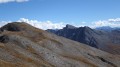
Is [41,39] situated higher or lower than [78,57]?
higher

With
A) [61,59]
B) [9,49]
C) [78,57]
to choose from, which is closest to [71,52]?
[78,57]

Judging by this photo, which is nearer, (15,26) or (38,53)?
(38,53)

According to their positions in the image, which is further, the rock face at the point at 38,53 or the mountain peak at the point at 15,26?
the mountain peak at the point at 15,26

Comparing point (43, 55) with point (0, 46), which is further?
point (43, 55)

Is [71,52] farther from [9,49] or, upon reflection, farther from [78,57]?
[9,49]

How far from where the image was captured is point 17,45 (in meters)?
103

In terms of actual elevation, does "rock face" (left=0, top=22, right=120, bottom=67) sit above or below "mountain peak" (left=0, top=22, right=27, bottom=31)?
below

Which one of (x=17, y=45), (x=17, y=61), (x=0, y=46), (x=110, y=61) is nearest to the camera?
(x=17, y=61)

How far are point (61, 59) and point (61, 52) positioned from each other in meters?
16.8

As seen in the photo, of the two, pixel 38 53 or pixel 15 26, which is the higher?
pixel 15 26

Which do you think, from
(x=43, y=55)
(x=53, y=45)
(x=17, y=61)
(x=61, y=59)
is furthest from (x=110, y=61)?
(x=17, y=61)

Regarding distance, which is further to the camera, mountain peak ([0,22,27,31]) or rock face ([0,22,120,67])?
mountain peak ([0,22,27,31])

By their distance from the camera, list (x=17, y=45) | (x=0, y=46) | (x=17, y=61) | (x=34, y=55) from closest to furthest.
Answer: (x=17, y=61)
(x=0, y=46)
(x=34, y=55)
(x=17, y=45)

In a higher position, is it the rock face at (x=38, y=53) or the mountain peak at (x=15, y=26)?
the mountain peak at (x=15, y=26)
